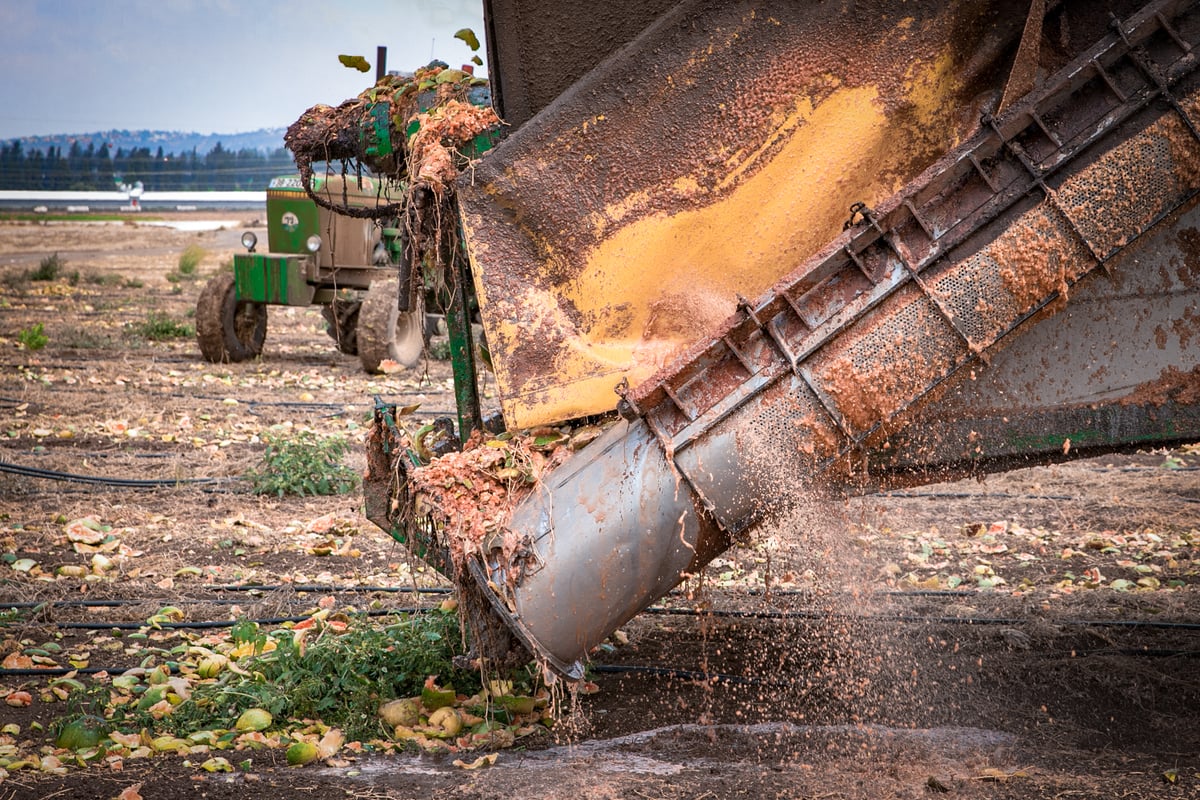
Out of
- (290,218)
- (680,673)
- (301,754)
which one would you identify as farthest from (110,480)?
(290,218)

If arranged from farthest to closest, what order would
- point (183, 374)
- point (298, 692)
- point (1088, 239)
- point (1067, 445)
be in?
point (183, 374) → point (298, 692) → point (1067, 445) → point (1088, 239)

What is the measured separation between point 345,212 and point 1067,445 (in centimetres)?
290

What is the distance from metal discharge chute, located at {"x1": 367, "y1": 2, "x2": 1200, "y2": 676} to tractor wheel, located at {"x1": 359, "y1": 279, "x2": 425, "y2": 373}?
27.3 feet

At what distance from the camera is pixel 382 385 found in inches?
488

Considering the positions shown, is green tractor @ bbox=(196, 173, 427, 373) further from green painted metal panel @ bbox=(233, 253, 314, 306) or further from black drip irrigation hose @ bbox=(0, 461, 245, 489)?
black drip irrigation hose @ bbox=(0, 461, 245, 489)

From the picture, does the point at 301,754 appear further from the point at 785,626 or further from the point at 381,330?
the point at 381,330

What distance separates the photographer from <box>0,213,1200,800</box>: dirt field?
373 cm

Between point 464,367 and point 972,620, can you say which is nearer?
point 464,367

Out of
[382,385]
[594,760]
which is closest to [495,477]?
[594,760]

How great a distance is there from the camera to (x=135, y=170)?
54031 millimetres

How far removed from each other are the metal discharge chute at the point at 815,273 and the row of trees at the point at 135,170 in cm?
4218

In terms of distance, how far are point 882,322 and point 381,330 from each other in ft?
31.0

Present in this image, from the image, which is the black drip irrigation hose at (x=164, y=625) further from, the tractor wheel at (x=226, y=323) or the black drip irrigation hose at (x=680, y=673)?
the tractor wheel at (x=226, y=323)

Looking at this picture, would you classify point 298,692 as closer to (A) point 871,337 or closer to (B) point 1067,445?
(A) point 871,337
